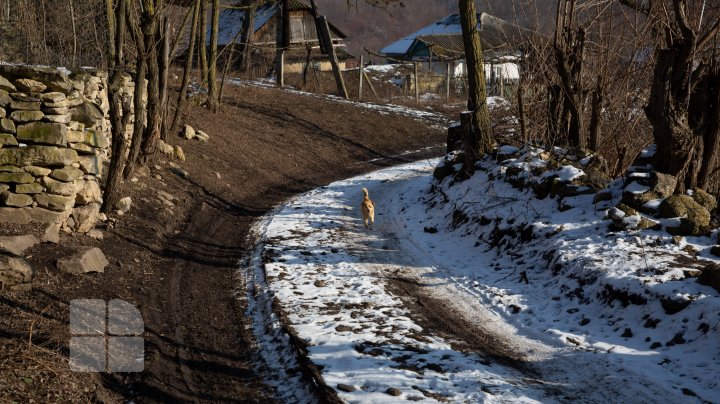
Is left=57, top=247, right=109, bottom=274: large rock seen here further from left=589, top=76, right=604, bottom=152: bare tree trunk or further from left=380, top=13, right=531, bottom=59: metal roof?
left=380, top=13, right=531, bottom=59: metal roof

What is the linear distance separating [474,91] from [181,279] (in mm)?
7850

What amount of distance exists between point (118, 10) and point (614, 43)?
922 centimetres

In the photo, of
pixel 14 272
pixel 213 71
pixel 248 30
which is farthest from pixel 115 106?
pixel 248 30

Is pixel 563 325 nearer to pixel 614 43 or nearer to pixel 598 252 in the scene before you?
pixel 598 252

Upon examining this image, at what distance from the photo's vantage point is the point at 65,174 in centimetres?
1026

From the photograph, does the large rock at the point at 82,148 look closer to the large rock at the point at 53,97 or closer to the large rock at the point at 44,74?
the large rock at the point at 53,97

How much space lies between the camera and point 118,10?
39.2 feet

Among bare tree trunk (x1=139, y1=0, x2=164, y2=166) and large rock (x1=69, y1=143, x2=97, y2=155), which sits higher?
bare tree trunk (x1=139, y1=0, x2=164, y2=166)

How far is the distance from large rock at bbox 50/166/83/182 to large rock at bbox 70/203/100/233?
0.56 meters

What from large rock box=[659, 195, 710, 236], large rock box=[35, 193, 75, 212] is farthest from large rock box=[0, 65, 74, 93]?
large rock box=[659, 195, 710, 236]

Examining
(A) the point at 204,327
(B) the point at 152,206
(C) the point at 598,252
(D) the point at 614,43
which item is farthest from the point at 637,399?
(B) the point at 152,206

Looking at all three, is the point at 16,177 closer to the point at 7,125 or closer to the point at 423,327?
the point at 7,125

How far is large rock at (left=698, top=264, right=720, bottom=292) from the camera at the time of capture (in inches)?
312

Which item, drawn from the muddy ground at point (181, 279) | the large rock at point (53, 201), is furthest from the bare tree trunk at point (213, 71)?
the large rock at point (53, 201)
